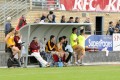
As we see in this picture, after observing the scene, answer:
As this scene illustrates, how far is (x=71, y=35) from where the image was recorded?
2833 centimetres

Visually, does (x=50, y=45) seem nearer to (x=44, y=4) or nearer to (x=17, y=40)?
(x=17, y=40)

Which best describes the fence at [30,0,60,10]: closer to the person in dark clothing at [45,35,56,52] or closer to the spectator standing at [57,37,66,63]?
the spectator standing at [57,37,66,63]

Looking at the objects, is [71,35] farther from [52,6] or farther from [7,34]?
[52,6]

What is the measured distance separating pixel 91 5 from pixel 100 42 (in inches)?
301

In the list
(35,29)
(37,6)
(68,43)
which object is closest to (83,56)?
(68,43)

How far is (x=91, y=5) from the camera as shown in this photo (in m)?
39.7

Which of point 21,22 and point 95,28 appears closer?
point 21,22

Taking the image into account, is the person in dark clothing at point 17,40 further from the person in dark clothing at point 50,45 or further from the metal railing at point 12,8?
the metal railing at point 12,8

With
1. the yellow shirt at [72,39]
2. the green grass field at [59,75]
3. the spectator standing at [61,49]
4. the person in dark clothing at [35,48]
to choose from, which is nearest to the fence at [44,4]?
the yellow shirt at [72,39]

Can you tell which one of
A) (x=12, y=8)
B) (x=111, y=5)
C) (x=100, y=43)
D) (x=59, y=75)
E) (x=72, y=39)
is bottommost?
(x=59, y=75)

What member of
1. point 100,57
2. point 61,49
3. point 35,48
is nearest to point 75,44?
point 61,49

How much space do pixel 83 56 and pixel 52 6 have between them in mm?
8977

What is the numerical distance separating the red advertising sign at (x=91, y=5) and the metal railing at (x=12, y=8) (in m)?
3.47

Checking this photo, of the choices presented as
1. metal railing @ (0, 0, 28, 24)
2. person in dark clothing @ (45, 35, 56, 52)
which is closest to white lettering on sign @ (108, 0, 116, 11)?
metal railing @ (0, 0, 28, 24)
